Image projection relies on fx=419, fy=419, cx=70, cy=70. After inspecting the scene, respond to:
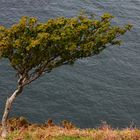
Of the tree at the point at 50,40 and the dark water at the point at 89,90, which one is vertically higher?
the tree at the point at 50,40

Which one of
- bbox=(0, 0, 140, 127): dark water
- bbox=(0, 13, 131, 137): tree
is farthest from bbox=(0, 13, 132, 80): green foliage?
bbox=(0, 0, 140, 127): dark water

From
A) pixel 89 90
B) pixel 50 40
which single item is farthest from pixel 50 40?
pixel 89 90

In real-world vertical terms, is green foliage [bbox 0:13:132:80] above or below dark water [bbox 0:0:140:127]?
above

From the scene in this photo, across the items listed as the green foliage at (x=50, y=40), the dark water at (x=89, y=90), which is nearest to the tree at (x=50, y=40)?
the green foliage at (x=50, y=40)

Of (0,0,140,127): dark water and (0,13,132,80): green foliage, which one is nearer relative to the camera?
(0,13,132,80): green foliage

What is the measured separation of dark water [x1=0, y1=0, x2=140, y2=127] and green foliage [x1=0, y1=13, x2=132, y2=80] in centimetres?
2628

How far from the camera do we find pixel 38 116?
53812mm

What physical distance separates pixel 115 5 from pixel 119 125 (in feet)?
128

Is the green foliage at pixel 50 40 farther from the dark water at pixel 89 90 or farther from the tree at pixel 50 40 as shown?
the dark water at pixel 89 90

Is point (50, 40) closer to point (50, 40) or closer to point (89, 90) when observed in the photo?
point (50, 40)

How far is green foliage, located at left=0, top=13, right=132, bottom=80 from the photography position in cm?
2689

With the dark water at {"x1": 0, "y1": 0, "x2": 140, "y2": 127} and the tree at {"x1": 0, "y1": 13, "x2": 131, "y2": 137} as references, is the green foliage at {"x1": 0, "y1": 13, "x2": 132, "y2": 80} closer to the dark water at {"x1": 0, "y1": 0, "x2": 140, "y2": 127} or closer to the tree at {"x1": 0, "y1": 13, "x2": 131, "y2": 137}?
the tree at {"x1": 0, "y1": 13, "x2": 131, "y2": 137}

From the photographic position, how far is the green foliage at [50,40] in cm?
2689

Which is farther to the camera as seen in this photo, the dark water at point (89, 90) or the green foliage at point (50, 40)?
the dark water at point (89, 90)
